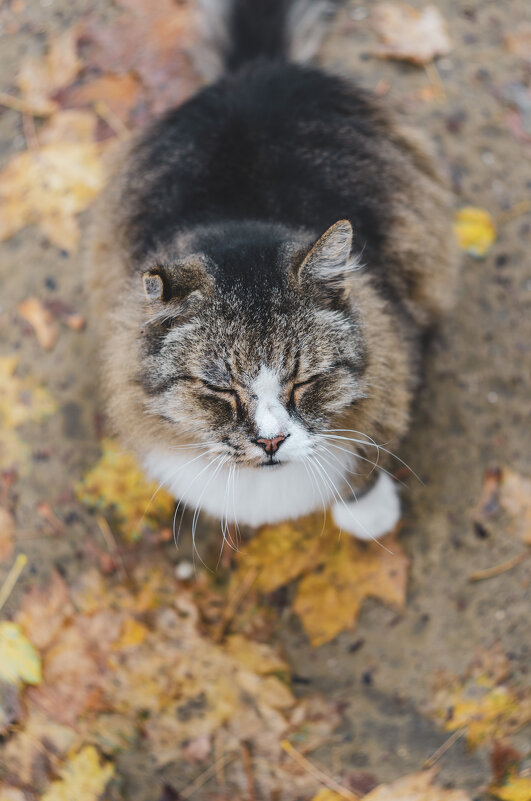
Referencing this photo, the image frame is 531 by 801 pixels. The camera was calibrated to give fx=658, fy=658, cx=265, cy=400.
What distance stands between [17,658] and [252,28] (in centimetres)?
269

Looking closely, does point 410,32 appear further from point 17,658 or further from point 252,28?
point 17,658

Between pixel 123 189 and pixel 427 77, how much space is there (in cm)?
178

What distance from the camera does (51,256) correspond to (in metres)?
3.00

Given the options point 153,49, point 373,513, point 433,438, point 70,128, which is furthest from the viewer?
point 153,49

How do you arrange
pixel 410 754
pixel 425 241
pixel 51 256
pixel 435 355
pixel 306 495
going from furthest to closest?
pixel 51 256, pixel 435 355, pixel 425 241, pixel 410 754, pixel 306 495

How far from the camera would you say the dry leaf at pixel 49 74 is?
3.28 m

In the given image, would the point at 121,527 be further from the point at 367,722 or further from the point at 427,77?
the point at 427,77

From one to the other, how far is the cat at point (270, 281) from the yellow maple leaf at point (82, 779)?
95cm

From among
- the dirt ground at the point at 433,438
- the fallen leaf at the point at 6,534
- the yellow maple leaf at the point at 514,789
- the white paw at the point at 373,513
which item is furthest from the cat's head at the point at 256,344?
the yellow maple leaf at the point at 514,789

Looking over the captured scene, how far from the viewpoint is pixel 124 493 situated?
2.64 m

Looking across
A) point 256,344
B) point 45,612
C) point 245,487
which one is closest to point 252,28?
point 256,344

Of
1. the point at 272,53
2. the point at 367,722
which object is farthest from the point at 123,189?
the point at 367,722

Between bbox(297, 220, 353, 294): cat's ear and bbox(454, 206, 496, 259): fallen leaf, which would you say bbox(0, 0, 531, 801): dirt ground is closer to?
bbox(454, 206, 496, 259): fallen leaf

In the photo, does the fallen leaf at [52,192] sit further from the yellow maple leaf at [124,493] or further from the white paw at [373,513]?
the white paw at [373,513]
